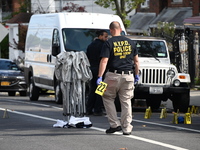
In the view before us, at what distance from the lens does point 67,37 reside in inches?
747

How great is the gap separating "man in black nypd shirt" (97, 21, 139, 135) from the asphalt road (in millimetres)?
283

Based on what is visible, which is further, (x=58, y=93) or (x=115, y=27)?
(x=58, y=93)

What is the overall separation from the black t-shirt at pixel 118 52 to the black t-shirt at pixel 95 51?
152 inches

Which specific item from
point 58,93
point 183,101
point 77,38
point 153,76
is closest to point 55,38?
point 77,38

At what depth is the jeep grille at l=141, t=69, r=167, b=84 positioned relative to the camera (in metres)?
16.7

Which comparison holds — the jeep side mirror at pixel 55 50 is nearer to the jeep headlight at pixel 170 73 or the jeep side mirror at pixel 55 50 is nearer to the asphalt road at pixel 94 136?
the jeep headlight at pixel 170 73

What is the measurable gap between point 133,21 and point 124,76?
114 ft

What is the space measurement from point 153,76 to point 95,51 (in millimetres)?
2337

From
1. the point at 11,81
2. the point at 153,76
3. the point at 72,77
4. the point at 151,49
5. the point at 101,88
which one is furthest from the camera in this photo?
the point at 11,81

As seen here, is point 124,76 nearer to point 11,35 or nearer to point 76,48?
point 76,48

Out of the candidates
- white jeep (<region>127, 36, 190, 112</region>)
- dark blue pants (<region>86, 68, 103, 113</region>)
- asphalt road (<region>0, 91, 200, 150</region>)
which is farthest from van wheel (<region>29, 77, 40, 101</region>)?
asphalt road (<region>0, 91, 200, 150</region>)

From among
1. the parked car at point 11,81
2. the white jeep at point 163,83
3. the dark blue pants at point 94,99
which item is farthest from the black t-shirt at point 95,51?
the parked car at point 11,81

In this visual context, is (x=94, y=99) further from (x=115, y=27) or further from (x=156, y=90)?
(x=115, y=27)

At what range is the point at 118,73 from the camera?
1102cm
